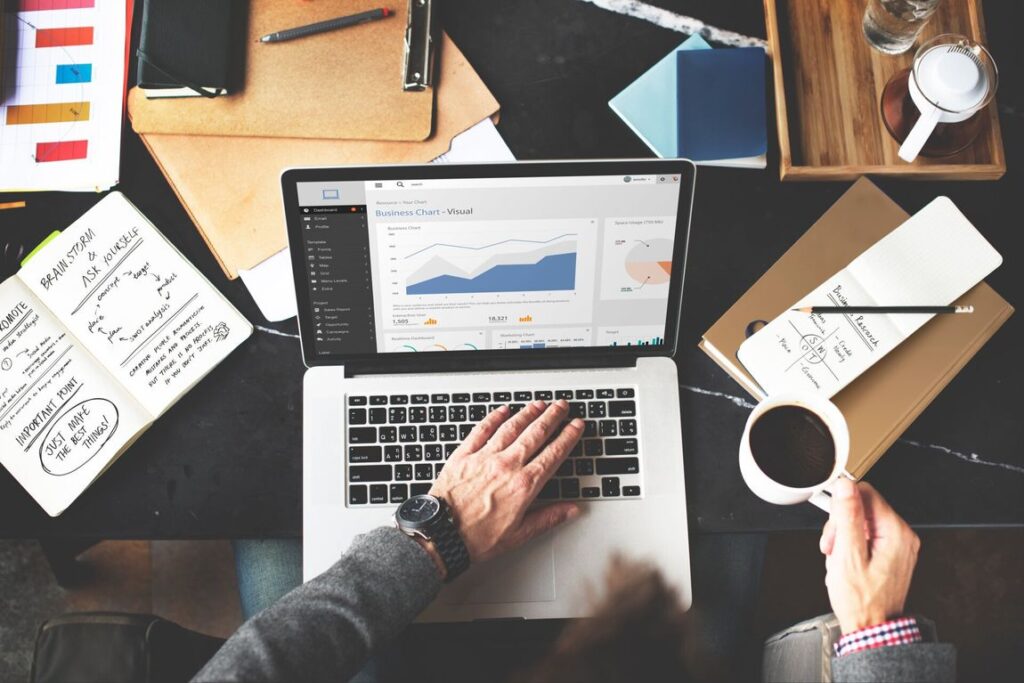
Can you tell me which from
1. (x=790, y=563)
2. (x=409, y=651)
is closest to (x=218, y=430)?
(x=409, y=651)

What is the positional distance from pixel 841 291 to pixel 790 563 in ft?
2.70

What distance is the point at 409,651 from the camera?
114 cm

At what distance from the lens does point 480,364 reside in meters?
1.05

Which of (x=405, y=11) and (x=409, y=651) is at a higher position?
(x=405, y=11)

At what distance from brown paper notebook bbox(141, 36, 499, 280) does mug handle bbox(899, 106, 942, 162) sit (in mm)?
516

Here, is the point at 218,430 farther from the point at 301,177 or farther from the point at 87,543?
the point at 87,543

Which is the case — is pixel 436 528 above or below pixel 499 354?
below

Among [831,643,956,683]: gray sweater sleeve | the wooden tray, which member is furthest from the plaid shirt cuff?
the wooden tray

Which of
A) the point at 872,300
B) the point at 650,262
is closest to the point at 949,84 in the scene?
the point at 872,300

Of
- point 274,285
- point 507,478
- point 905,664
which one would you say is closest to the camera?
point 905,664

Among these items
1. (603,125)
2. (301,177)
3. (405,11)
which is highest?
(405,11)

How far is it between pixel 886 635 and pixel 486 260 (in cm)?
58

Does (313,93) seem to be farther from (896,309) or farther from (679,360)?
(896,309)

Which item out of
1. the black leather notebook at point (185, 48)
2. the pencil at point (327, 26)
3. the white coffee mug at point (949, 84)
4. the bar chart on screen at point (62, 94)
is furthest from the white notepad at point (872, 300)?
the bar chart on screen at point (62, 94)
